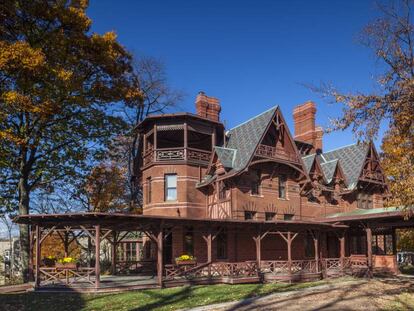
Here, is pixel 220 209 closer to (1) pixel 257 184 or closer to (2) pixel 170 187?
(1) pixel 257 184

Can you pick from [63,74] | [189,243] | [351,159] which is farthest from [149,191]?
[351,159]

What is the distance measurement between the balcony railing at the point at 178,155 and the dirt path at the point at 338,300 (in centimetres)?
1168

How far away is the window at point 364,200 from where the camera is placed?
3266cm

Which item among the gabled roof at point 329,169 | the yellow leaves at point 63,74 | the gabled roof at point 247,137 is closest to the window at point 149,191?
the gabled roof at point 247,137

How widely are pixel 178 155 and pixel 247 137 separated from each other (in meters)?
4.50

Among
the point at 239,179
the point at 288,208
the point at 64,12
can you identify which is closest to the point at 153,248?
the point at 239,179

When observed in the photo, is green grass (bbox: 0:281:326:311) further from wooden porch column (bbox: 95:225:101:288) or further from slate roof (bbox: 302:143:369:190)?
slate roof (bbox: 302:143:369:190)

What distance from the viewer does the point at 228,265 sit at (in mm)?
21734

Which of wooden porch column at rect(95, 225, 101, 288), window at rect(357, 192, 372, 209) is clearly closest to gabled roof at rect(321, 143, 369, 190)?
window at rect(357, 192, 372, 209)

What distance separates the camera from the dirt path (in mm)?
13773

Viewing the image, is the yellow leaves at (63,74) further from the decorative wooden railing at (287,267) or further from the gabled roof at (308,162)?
the gabled roof at (308,162)

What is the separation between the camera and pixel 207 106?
3039 cm

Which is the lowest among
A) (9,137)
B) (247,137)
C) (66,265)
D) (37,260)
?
(66,265)

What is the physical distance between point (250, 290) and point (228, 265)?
3.86m
